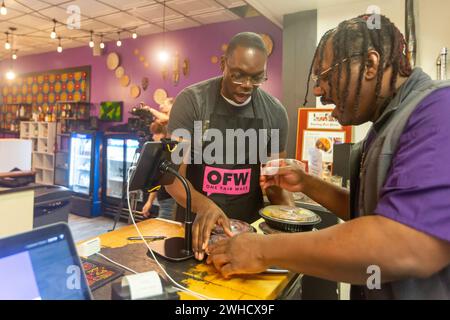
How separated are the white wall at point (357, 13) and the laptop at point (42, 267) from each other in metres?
2.53

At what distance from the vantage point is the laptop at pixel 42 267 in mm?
595

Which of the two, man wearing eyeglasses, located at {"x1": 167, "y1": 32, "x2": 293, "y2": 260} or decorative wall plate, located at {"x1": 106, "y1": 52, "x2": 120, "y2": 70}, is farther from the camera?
decorative wall plate, located at {"x1": 106, "y1": 52, "x2": 120, "y2": 70}

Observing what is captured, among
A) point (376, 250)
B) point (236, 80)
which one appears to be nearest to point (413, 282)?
point (376, 250)

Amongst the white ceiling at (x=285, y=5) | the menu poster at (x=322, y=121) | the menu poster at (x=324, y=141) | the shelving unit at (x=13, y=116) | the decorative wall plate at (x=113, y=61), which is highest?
the decorative wall plate at (x=113, y=61)

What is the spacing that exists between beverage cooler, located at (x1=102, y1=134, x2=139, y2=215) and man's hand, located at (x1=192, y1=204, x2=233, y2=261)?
4.35 metres

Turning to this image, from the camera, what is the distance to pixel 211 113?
168cm

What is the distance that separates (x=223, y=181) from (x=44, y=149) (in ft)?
20.6

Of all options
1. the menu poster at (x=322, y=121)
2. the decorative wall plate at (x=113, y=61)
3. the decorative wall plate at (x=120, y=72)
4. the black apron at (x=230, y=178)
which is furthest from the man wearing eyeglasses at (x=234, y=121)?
the decorative wall plate at (x=113, y=61)

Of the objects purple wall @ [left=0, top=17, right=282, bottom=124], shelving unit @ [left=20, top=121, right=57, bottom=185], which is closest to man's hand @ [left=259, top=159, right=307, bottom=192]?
purple wall @ [left=0, top=17, right=282, bottom=124]

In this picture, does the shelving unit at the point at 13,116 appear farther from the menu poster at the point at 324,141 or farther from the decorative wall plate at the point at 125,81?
the menu poster at the point at 324,141

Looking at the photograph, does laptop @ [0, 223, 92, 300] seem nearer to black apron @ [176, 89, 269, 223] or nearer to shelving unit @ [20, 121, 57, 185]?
black apron @ [176, 89, 269, 223]

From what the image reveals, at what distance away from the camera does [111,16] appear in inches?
178

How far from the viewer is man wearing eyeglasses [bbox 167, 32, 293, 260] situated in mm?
1578

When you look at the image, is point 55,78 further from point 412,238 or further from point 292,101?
point 412,238
